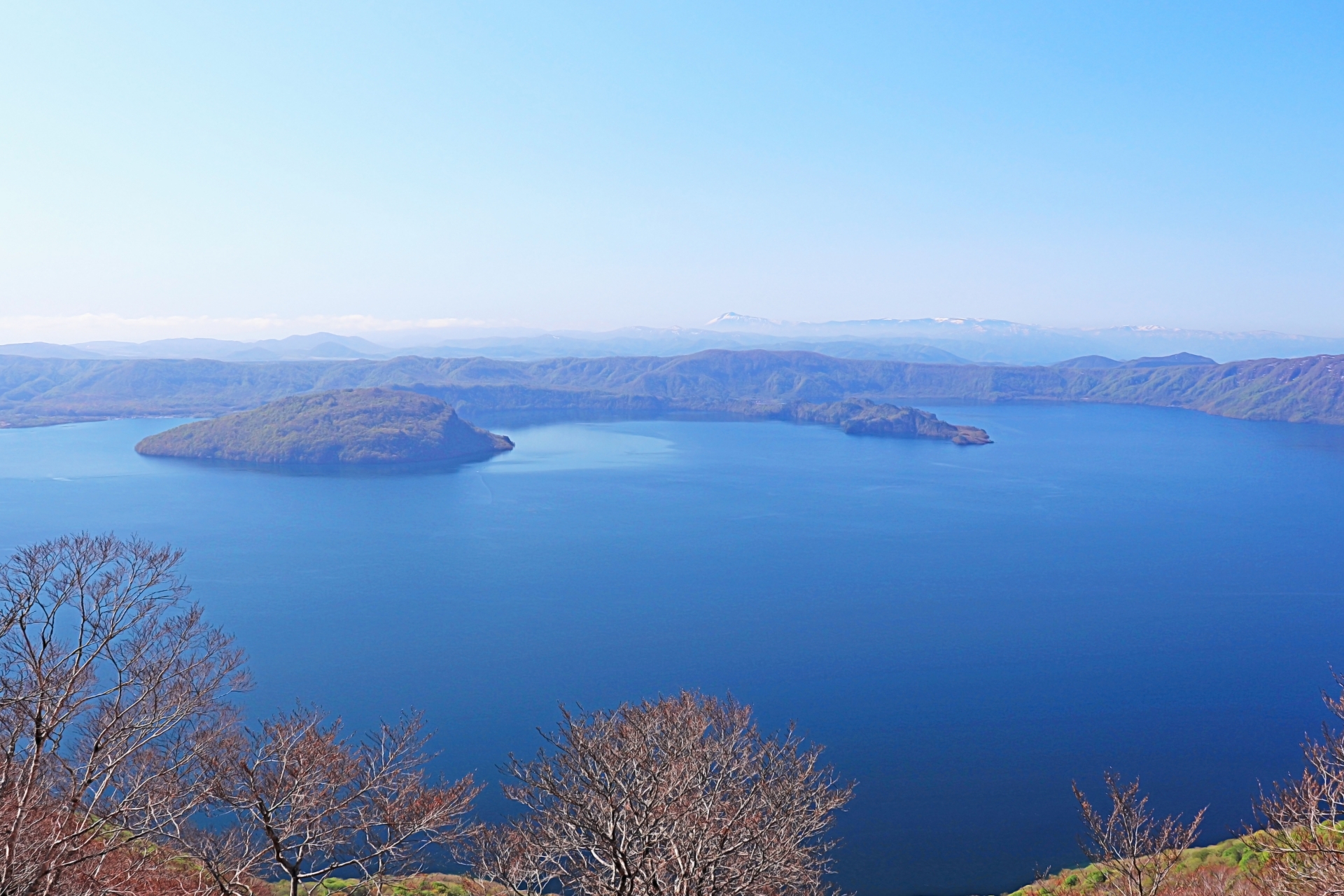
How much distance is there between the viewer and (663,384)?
154 m

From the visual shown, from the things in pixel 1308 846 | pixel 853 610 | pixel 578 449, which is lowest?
pixel 853 610

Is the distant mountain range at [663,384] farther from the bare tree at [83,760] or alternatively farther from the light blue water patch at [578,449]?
the bare tree at [83,760]

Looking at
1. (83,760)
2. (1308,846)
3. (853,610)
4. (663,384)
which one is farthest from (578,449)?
(1308,846)

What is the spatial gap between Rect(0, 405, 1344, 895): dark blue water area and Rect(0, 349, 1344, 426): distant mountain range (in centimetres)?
5800

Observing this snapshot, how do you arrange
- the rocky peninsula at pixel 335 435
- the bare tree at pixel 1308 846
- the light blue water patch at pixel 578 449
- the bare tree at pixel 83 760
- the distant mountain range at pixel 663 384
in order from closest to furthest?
the bare tree at pixel 83 760, the bare tree at pixel 1308 846, the light blue water patch at pixel 578 449, the rocky peninsula at pixel 335 435, the distant mountain range at pixel 663 384

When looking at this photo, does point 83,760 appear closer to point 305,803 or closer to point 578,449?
point 305,803

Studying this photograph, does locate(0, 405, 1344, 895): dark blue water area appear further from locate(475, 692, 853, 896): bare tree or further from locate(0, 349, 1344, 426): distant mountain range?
locate(0, 349, 1344, 426): distant mountain range

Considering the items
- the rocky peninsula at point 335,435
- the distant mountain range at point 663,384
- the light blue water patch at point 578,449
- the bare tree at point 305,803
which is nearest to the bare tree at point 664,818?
the bare tree at point 305,803

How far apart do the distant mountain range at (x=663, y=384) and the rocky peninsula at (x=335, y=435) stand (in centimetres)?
3184

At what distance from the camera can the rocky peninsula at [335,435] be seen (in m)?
75.9

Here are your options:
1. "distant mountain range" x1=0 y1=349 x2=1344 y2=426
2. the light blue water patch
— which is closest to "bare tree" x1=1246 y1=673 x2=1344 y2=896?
the light blue water patch

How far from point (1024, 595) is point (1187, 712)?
37.6 feet

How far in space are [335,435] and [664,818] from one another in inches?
3118

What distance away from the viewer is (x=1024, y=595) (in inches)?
→ 1426
